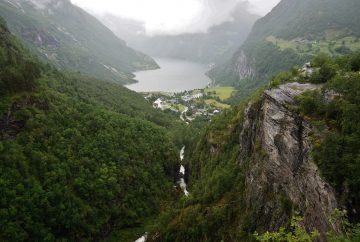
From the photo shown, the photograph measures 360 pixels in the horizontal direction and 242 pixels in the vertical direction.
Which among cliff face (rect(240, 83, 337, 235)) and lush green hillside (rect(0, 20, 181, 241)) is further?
lush green hillside (rect(0, 20, 181, 241))

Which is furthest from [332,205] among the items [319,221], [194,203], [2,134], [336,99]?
[2,134]

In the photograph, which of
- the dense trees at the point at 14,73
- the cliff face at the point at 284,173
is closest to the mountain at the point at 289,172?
the cliff face at the point at 284,173

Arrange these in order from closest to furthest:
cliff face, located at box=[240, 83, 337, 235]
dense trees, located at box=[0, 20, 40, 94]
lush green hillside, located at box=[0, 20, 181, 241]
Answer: cliff face, located at box=[240, 83, 337, 235] → lush green hillside, located at box=[0, 20, 181, 241] → dense trees, located at box=[0, 20, 40, 94]

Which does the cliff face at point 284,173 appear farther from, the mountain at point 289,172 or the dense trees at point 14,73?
the dense trees at point 14,73

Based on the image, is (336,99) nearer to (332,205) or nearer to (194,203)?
(332,205)

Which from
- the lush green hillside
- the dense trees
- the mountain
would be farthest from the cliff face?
the dense trees

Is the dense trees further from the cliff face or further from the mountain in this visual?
the cliff face
